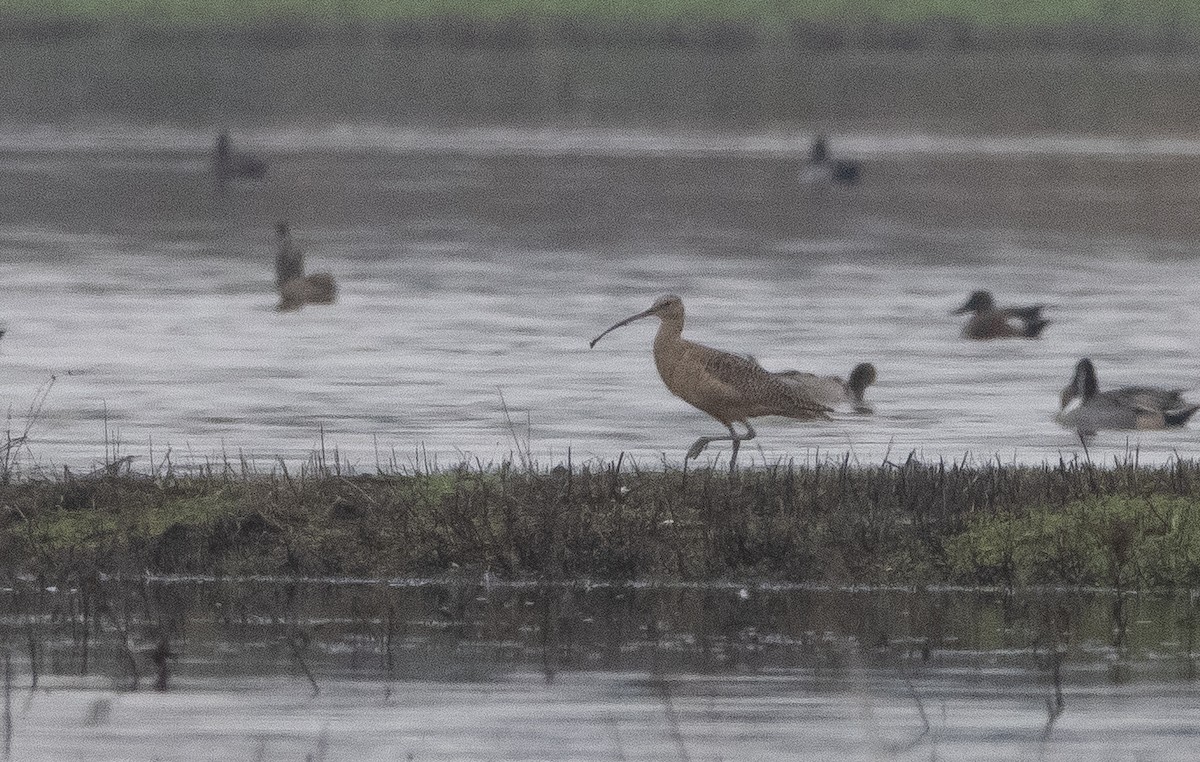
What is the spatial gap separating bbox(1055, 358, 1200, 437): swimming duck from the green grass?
71.0 meters

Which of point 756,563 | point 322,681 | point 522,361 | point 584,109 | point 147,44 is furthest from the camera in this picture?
point 147,44

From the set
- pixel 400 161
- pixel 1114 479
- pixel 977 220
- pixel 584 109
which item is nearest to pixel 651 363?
pixel 1114 479

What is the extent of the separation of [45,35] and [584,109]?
972 inches

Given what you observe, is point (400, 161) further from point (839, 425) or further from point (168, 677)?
point (168, 677)

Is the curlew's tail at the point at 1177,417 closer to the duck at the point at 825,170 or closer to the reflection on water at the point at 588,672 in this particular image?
the reflection on water at the point at 588,672

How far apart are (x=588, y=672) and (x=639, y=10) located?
81790 millimetres

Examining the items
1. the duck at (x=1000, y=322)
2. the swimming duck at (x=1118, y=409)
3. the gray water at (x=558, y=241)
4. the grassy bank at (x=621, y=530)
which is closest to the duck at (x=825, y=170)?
the gray water at (x=558, y=241)

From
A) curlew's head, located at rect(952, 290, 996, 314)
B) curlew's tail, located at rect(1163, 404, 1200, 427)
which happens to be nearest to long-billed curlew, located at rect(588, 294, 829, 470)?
curlew's tail, located at rect(1163, 404, 1200, 427)

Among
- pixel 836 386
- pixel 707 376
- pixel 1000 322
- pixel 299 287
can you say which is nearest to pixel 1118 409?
pixel 836 386

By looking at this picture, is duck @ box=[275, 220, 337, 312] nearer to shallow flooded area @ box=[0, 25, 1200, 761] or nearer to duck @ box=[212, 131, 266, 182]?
shallow flooded area @ box=[0, 25, 1200, 761]

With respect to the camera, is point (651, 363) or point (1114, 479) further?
point (651, 363)

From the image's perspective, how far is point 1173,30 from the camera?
8531cm

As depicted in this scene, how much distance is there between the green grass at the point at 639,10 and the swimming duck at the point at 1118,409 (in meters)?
71.0

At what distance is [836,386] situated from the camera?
1794cm
